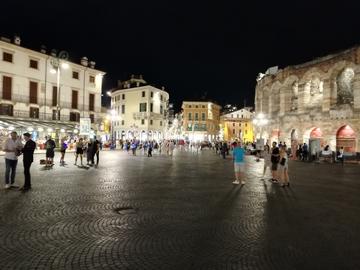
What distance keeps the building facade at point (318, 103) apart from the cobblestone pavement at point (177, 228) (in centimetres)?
1996

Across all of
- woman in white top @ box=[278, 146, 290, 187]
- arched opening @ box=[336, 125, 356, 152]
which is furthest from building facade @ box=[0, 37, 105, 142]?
arched opening @ box=[336, 125, 356, 152]

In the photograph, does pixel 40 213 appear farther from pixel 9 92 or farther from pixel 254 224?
pixel 9 92

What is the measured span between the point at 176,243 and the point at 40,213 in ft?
12.2

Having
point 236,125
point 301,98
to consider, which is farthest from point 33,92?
point 236,125

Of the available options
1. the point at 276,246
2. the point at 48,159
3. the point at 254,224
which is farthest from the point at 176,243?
the point at 48,159

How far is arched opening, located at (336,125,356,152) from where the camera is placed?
1158 inches

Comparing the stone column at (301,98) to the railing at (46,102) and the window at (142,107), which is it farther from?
the window at (142,107)

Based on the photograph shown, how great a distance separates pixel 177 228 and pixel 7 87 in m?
Answer: 36.7

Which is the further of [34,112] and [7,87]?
[34,112]

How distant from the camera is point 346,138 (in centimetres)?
3011

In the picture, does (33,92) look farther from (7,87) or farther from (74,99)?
(74,99)

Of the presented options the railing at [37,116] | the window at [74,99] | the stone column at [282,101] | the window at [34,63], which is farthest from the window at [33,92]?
the stone column at [282,101]

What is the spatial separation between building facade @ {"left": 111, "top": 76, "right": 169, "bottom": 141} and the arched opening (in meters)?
43.0

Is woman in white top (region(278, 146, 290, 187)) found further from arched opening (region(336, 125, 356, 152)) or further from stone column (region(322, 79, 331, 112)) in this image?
stone column (region(322, 79, 331, 112))
